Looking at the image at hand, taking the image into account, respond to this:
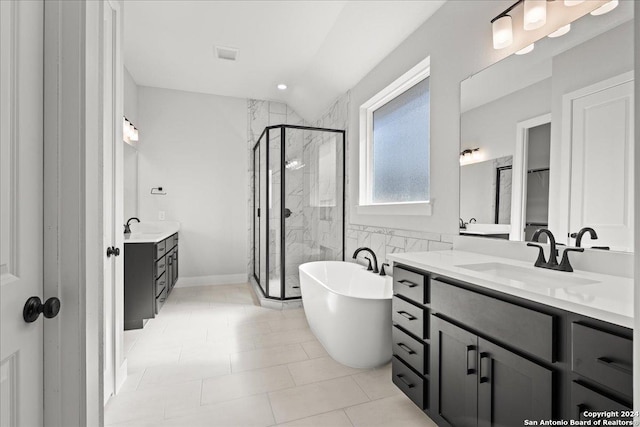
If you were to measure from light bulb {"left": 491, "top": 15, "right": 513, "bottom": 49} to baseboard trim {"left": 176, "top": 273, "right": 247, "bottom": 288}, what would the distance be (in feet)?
13.7

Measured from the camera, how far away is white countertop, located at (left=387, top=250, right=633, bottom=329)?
2.89 feet

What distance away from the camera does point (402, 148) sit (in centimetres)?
284

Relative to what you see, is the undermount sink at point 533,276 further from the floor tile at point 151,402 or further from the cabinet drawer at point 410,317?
the floor tile at point 151,402

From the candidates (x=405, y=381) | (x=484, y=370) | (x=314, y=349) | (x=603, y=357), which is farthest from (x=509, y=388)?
(x=314, y=349)

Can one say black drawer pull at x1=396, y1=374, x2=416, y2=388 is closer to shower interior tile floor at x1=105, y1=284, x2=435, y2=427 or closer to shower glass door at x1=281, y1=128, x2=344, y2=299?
shower interior tile floor at x1=105, y1=284, x2=435, y2=427

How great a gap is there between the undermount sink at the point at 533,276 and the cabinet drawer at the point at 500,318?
0.15m

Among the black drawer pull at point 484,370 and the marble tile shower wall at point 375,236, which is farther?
the marble tile shower wall at point 375,236

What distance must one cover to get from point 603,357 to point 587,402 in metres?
0.15

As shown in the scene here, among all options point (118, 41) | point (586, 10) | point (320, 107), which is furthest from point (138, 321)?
point (586, 10)

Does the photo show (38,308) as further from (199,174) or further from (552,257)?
(199,174)

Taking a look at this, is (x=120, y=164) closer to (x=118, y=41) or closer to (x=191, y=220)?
(x=118, y=41)

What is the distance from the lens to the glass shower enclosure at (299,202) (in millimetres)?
3709

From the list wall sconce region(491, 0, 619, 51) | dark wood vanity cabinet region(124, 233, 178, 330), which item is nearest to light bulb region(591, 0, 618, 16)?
wall sconce region(491, 0, 619, 51)

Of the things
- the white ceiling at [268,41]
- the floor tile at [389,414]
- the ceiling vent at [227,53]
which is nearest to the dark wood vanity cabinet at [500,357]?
the floor tile at [389,414]
